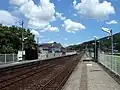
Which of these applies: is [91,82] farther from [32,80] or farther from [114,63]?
[32,80]

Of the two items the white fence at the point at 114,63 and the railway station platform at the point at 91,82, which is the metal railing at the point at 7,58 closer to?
the white fence at the point at 114,63

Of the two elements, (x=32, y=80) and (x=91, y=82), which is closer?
→ (x=91, y=82)

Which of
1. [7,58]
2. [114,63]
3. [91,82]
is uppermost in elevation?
[114,63]

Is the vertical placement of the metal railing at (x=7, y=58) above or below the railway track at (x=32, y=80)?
A: above

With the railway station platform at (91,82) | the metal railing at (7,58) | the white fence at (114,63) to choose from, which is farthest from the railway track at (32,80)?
the metal railing at (7,58)

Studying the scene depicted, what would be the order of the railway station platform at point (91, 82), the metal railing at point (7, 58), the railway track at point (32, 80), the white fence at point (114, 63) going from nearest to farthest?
1. the railway station platform at point (91, 82)
2. the railway track at point (32, 80)
3. the white fence at point (114, 63)
4. the metal railing at point (7, 58)

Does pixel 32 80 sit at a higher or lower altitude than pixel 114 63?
lower

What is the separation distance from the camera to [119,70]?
20.9 m

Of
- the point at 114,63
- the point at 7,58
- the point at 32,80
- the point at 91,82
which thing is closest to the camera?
the point at 91,82

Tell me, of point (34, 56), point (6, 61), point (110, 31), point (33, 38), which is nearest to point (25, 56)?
point (34, 56)

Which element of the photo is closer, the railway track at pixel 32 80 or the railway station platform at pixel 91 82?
the railway station platform at pixel 91 82

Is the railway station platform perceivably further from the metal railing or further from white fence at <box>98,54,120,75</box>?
the metal railing

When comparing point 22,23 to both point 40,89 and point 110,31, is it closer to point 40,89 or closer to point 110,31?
point 110,31

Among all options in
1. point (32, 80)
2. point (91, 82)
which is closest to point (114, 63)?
point (91, 82)
